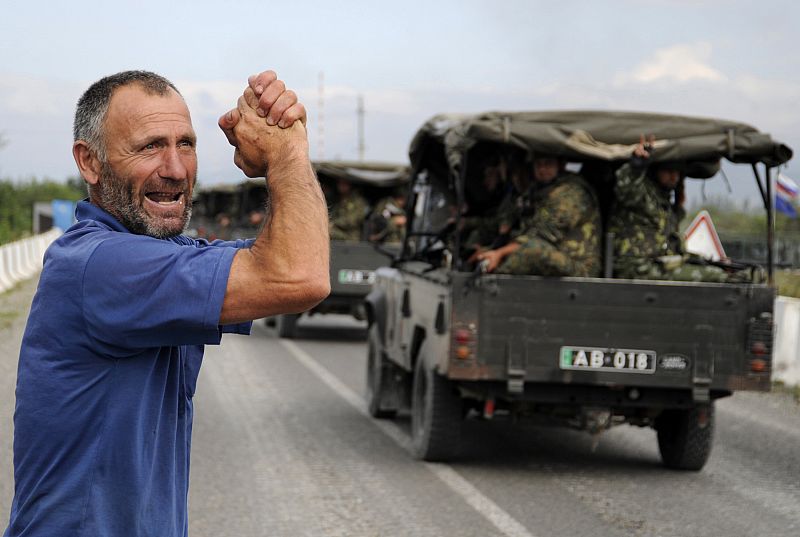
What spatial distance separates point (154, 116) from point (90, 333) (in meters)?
0.46

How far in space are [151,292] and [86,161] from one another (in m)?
0.42

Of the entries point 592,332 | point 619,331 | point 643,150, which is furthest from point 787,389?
point 592,332

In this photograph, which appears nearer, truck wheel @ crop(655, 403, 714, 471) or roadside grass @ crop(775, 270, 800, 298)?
truck wheel @ crop(655, 403, 714, 471)

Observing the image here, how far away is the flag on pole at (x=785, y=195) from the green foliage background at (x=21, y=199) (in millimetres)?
16551

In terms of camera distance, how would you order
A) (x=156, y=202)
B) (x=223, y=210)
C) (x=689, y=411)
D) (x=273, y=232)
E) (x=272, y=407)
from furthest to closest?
(x=223, y=210) → (x=272, y=407) → (x=689, y=411) → (x=156, y=202) → (x=273, y=232)

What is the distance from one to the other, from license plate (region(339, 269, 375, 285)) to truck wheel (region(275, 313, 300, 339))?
892 mm

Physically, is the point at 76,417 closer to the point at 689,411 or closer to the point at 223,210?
the point at 689,411

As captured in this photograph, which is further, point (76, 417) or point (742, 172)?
point (742, 172)

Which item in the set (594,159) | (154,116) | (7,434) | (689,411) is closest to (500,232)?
(594,159)

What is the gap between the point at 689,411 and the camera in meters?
9.19

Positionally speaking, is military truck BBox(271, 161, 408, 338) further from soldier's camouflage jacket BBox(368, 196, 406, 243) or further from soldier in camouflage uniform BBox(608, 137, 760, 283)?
soldier in camouflage uniform BBox(608, 137, 760, 283)

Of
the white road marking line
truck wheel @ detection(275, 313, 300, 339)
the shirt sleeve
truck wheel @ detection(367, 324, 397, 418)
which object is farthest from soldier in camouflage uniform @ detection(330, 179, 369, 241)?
the shirt sleeve

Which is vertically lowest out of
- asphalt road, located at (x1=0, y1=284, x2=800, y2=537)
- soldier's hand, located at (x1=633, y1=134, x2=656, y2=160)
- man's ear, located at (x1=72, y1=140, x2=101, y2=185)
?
asphalt road, located at (x1=0, y1=284, x2=800, y2=537)

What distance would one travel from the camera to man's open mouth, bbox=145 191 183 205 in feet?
8.28
